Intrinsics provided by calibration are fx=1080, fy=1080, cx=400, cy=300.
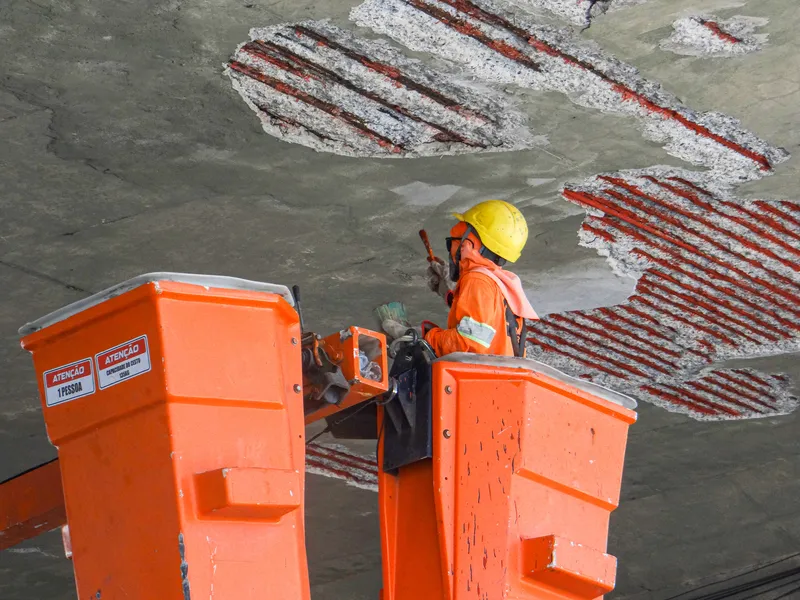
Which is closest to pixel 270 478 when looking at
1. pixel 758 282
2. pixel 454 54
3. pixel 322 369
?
pixel 322 369

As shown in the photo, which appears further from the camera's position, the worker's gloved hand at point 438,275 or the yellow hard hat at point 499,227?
the worker's gloved hand at point 438,275

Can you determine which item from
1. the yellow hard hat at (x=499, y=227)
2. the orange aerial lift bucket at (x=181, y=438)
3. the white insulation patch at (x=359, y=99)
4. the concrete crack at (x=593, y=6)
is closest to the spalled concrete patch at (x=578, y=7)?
the concrete crack at (x=593, y=6)

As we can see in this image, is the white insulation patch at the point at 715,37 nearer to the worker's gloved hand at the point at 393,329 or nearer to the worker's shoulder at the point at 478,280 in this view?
the worker's shoulder at the point at 478,280

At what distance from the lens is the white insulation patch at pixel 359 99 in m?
4.43

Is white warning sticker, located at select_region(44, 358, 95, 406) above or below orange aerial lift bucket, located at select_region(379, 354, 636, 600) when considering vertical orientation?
above

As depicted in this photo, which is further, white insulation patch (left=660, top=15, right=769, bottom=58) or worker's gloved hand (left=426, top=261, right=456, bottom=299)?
worker's gloved hand (left=426, top=261, right=456, bottom=299)

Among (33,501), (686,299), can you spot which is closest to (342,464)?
(686,299)

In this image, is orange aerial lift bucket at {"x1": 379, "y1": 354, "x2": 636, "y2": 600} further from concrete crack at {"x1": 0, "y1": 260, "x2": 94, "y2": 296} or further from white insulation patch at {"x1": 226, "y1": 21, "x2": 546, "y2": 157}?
concrete crack at {"x1": 0, "y1": 260, "x2": 94, "y2": 296}

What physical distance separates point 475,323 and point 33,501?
5.58 ft

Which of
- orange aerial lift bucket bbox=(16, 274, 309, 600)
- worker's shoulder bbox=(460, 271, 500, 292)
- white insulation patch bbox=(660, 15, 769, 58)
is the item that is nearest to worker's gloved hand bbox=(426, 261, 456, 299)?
worker's shoulder bbox=(460, 271, 500, 292)

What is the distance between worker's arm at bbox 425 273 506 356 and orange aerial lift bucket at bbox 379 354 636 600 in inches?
15.6

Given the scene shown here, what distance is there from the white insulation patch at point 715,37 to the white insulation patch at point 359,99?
30.7 inches

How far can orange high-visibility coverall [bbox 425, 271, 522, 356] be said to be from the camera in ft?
13.1

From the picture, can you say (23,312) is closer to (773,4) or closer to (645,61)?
(645,61)
